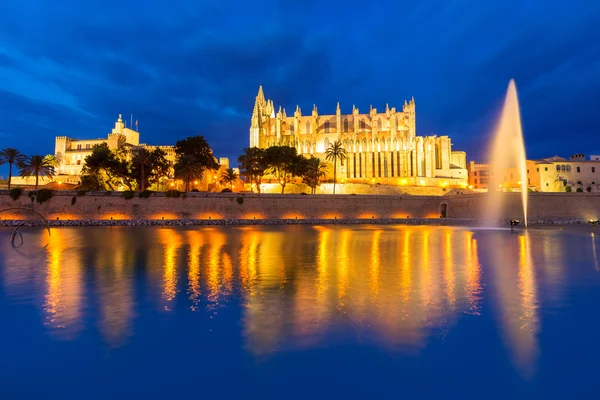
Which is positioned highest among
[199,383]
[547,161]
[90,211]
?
[547,161]

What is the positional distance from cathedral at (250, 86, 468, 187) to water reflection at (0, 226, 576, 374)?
208ft

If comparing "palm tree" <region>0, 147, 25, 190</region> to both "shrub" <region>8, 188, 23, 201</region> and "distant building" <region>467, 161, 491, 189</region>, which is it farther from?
"distant building" <region>467, 161, 491, 189</region>

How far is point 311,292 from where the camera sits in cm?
915

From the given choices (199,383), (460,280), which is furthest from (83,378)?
(460,280)

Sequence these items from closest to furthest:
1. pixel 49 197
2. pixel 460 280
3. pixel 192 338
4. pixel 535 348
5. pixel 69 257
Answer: pixel 535 348 → pixel 192 338 → pixel 460 280 → pixel 69 257 → pixel 49 197

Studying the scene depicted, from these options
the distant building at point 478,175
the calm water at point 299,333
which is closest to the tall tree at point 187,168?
the calm water at point 299,333

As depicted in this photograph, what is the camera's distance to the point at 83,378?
4.88 metres

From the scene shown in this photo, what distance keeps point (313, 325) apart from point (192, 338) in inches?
78.7

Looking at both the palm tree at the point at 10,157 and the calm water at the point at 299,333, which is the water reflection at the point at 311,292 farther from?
the palm tree at the point at 10,157

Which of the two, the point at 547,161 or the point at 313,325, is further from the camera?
the point at 547,161

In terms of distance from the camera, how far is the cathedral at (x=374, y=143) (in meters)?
77.4

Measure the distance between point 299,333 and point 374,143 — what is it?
78.0 m

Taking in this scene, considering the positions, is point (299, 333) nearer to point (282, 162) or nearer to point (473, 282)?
point (473, 282)

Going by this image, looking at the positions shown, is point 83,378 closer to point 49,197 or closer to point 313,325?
point 313,325
